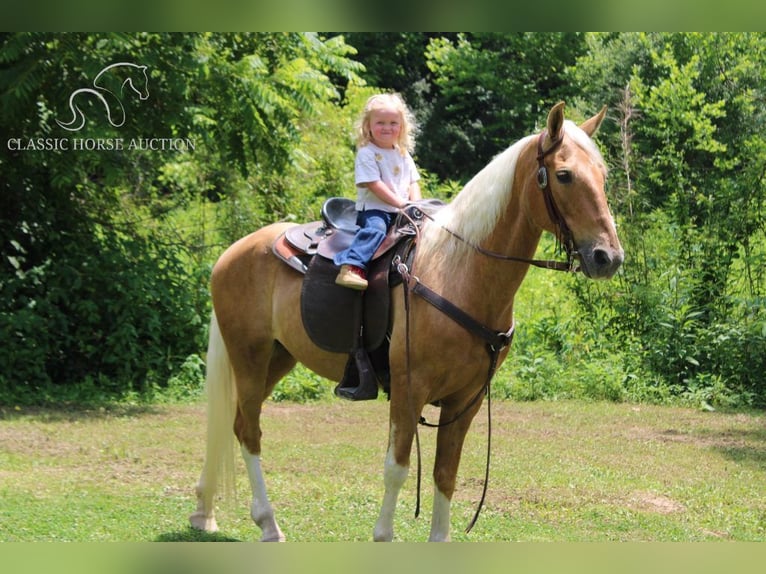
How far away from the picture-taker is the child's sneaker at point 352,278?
4383 millimetres

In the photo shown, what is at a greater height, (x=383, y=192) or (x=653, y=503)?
(x=383, y=192)

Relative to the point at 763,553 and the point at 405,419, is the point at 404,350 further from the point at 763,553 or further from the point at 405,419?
the point at 763,553

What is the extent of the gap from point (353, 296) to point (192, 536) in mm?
1666

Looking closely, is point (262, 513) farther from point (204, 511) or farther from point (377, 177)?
point (377, 177)

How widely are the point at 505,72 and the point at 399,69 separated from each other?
8.05 feet

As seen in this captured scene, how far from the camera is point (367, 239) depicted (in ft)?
14.8

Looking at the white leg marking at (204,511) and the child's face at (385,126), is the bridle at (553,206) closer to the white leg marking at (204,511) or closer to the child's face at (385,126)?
the child's face at (385,126)

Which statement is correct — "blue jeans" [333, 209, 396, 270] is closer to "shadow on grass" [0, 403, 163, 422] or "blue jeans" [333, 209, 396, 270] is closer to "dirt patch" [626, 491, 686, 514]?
"dirt patch" [626, 491, 686, 514]

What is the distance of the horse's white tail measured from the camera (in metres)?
5.14

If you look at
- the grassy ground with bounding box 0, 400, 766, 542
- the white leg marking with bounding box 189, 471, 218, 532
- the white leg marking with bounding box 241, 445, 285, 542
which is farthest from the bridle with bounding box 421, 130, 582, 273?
the white leg marking with bounding box 189, 471, 218, 532

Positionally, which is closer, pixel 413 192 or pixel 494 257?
pixel 494 257

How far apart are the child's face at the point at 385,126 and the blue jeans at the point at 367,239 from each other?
0.36 meters

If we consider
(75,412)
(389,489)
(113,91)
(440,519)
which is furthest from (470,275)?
(75,412)

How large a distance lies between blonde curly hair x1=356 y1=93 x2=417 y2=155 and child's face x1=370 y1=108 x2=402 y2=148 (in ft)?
0.06
